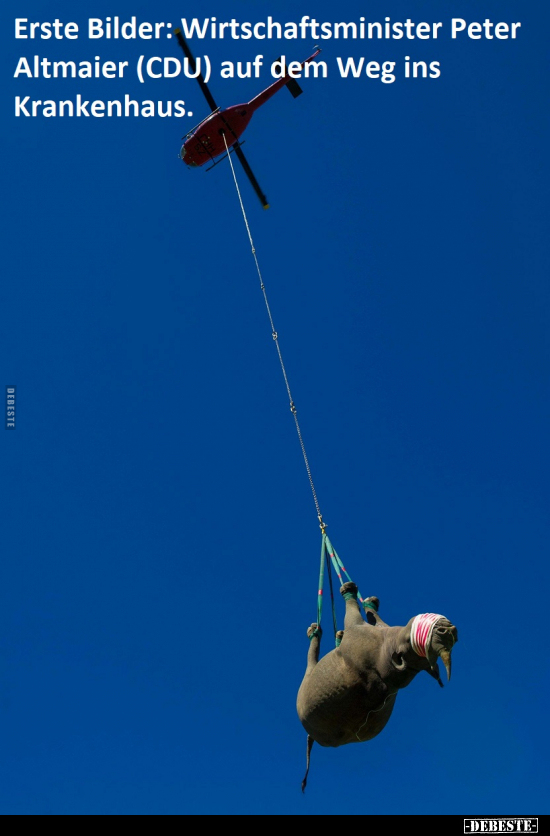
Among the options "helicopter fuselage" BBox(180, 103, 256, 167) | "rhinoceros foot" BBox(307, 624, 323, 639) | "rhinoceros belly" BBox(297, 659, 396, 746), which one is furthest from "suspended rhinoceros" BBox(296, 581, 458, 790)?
"helicopter fuselage" BBox(180, 103, 256, 167)

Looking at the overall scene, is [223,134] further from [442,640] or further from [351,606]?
[442,640]

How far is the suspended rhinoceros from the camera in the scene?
9344mm

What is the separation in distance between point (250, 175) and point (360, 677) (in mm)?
14606

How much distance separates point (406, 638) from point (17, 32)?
51.4 feet

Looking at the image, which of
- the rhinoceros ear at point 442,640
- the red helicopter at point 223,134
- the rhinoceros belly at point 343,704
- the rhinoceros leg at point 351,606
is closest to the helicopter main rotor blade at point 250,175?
the red helicopter at point 223,134

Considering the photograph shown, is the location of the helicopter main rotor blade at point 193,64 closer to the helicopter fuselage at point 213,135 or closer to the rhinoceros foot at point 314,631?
the helicopter fuselage at point 213,135

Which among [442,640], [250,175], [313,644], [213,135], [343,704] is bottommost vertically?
[343,704]

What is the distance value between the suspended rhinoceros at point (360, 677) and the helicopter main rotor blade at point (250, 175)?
41.7 feet

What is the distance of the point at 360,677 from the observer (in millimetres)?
10047

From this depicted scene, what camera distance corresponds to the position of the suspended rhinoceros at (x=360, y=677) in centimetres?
934

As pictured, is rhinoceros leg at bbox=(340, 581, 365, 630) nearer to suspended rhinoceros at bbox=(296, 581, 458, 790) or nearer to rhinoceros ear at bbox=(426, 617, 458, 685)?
suspended rhinoceros at bbox=(296, 581, 458, 790)

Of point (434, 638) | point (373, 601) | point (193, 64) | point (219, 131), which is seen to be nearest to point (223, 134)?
point (219, 131)

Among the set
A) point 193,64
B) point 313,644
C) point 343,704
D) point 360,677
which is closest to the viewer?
point 360,677
